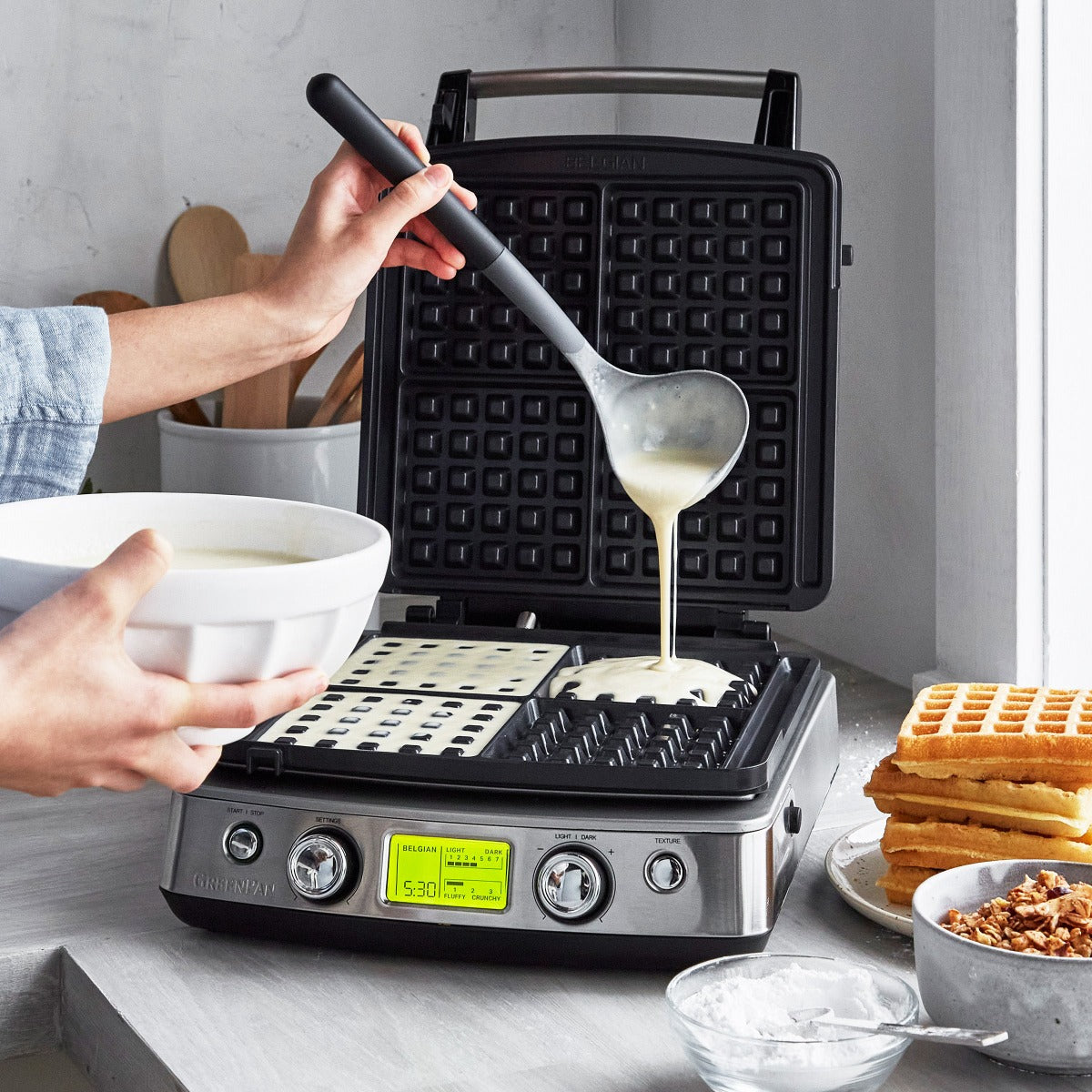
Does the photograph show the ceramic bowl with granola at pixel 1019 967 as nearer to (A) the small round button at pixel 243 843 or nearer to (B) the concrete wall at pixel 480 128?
(A) the small round button at pixel 243 843

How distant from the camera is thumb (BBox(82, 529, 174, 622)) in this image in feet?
2.04

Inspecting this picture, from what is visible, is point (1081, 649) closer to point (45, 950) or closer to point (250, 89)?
point (45, 950)

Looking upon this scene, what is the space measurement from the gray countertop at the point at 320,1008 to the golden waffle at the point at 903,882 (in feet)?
0.09

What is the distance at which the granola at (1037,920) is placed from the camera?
832 mm

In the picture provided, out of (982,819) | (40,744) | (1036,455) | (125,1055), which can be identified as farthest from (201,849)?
(1036,455)

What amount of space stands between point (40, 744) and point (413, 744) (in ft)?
1.30

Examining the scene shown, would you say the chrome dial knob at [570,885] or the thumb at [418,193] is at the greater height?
the thumb at [418,193]

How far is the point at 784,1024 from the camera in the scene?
2.75ft

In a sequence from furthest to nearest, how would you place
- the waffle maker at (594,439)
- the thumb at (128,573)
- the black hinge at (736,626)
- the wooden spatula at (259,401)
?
the wooden spatula at (259,401)
the black hinge at (736,626)
the waffle maker at (594,439)
the thumb at (128,573)

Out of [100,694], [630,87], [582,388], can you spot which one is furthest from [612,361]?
[100,694]

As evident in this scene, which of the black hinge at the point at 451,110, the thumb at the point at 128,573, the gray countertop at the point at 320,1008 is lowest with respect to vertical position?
the gray countertop at the point at 320,1008

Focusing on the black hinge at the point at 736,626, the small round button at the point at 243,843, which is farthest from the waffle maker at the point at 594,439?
the small round button at the point at 243,843

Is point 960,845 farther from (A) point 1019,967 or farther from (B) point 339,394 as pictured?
(B) point 339,394

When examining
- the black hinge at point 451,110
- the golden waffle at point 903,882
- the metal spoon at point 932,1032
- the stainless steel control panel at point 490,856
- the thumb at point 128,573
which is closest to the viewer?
the thumb at point 128,573
